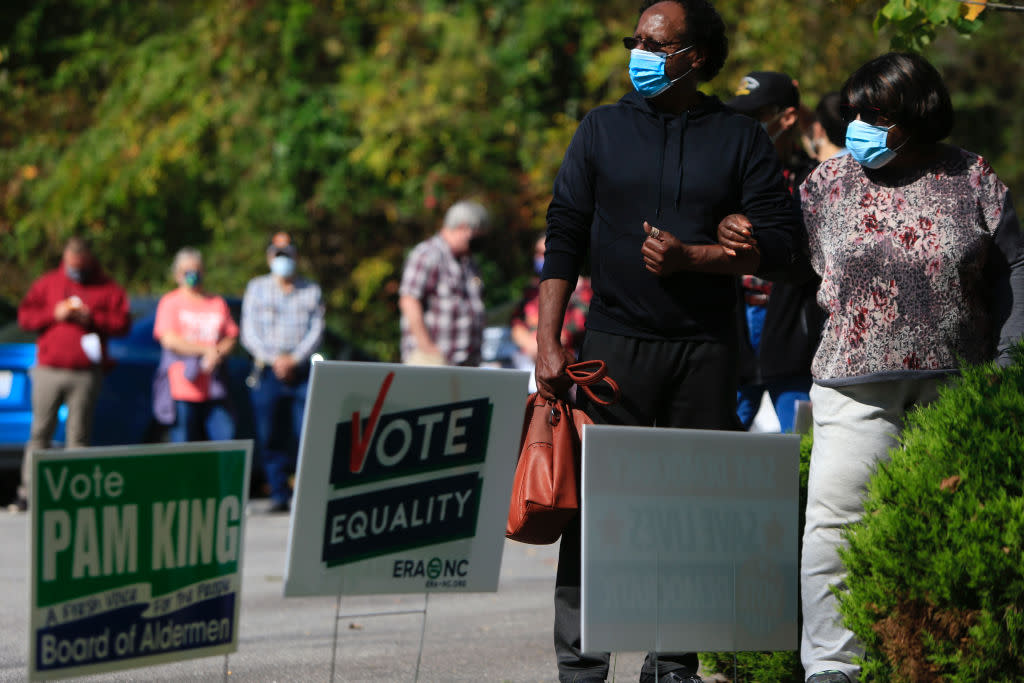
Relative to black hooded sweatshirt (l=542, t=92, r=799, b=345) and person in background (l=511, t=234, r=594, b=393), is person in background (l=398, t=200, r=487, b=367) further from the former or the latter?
black hooded sweatshirt (l=542, t=92, r=799, b=345)

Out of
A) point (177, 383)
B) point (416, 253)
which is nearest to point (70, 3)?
point (177, 383)

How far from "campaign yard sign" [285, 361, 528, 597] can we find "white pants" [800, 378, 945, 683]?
3.02 feet

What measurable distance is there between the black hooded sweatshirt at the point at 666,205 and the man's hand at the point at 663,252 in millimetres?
149

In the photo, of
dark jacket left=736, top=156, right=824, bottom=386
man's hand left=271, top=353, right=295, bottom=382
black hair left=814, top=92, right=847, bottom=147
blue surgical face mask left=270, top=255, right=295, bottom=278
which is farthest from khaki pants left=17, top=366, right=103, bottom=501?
black hair left=814, top=92, right=847, bottom=147

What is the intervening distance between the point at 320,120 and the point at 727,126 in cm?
1229

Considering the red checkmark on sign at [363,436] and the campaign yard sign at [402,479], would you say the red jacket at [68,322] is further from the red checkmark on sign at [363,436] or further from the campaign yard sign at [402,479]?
the red checkmark on sign at [363,436]

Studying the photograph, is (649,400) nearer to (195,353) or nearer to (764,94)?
(764,94)

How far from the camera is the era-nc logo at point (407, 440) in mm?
3781

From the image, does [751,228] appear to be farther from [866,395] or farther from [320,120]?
[320,120]

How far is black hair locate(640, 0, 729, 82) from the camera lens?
4.37 m

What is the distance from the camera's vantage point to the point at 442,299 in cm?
840

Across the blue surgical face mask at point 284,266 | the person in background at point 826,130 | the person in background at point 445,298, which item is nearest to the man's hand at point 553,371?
the person in background at point 826,130

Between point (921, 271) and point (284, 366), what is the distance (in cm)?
687

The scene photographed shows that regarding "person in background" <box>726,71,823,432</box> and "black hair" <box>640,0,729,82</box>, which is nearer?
"black hair" <box>640,0,729,82</box>
